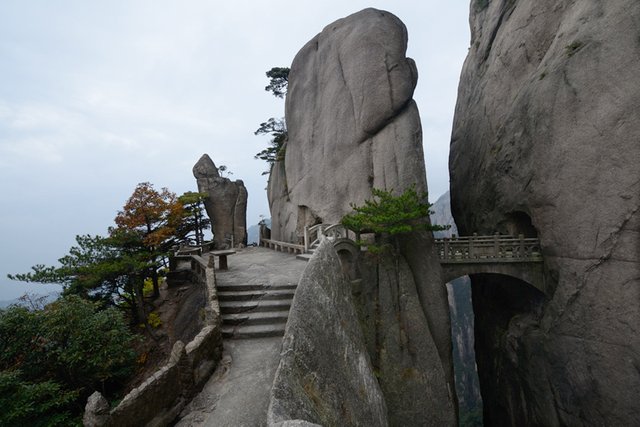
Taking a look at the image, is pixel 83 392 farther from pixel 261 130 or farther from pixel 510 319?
pixel 261 130

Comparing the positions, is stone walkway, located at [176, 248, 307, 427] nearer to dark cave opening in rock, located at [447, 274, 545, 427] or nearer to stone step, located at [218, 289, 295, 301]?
stone step, located at [218, 289, 295, 301]

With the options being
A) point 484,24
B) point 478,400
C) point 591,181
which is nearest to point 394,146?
point 591,181

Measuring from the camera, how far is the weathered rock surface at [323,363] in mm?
3703

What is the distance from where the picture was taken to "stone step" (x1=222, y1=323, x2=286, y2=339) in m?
7.73

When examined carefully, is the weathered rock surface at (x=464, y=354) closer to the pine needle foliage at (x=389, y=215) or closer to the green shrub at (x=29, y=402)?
the pine needle foliage at (x=389, y=215)

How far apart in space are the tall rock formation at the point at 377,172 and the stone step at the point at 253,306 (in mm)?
3670

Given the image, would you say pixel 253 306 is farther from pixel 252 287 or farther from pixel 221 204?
pixel 221 204

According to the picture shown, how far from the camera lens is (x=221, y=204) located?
84.7ft

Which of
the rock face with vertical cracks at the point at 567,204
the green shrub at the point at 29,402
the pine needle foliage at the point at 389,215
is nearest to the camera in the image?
the green shrub at the point at 29,402

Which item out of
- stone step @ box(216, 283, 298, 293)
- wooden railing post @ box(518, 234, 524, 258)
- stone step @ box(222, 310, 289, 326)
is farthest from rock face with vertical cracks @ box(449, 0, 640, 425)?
stone step @ box(222, 310, 289, 326)

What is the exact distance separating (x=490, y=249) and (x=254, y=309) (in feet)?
36.6

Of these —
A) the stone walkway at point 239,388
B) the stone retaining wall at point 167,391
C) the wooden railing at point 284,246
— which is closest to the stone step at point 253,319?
the stone walkway at point 239,388

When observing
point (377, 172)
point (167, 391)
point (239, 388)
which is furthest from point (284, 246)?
point (167, 391)

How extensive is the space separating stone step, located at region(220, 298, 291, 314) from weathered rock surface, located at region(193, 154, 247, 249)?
17224 millimetres
